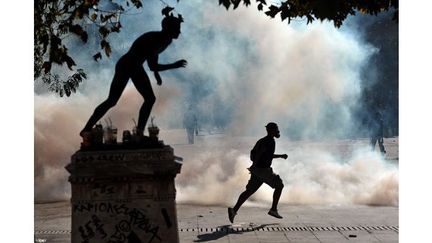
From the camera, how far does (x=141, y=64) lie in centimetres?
746

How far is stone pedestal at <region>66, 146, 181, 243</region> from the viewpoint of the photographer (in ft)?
23.2

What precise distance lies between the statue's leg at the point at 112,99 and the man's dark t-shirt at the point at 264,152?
11.5ft

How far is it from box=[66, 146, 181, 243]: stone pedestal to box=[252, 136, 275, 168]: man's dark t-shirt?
140 inches

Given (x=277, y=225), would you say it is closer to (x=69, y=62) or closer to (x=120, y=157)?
(x=69, y=62)

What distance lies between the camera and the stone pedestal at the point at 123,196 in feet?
23.2

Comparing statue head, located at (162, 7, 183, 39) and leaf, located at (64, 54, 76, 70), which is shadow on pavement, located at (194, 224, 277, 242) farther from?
statue head, located at (162, 7, 183, 39)

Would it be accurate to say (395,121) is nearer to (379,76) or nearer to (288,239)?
(379,76)

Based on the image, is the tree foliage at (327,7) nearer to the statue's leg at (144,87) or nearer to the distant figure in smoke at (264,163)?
the statue's leg at (144,87)

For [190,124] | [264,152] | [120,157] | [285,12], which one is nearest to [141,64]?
[120,157]

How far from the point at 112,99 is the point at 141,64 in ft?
1.53

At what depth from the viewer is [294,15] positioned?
7.64 meters

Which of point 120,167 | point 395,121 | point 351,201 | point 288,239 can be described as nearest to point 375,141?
point 395,121

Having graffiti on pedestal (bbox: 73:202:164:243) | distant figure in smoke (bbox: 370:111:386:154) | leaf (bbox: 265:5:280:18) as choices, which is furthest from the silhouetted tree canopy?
distant figure in smoke (bbox: 370:111:386:154)
